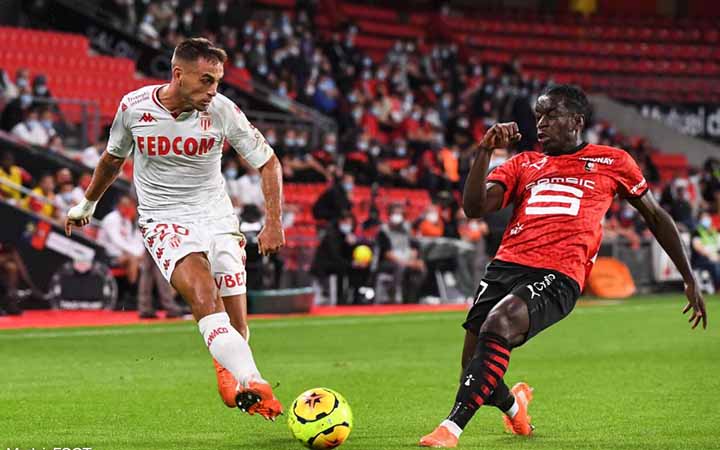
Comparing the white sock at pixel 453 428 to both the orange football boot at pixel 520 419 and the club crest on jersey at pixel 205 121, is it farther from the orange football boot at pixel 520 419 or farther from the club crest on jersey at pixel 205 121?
the club crest on jersey at pixel 205 121

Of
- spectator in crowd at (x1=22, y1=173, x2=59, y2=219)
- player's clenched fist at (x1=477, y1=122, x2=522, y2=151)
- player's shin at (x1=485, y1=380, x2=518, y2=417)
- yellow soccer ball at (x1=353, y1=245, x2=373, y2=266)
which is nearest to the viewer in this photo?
player's clenched fist at (x1=477, y1=122, x2=522, y2=151)

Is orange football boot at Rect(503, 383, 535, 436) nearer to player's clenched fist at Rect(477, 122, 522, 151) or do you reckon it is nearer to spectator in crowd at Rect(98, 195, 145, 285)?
player's clenched fist at Rect(477, 122, 522, 151)

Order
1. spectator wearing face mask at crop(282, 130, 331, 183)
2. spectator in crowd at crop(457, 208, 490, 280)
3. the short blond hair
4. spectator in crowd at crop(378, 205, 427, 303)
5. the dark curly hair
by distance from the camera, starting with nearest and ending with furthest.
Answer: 1. the dark curly hair
2. the short blond hair
3. spectator in crowd at crop(378, 205, 427, 303)
4. spectator in crowd at crop(457, 208, 490, 280)
5. spectator wearing face mask at crop(282, 130, 331, 183)

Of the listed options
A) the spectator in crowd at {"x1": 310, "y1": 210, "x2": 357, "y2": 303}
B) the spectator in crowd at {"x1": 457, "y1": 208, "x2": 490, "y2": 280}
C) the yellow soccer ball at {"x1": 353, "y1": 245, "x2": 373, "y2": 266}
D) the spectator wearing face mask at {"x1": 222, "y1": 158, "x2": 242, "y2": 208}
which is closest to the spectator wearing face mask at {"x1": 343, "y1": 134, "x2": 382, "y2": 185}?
the spectator in crowd at {"x1": 457, "y1": 208, "x2": 490, "y2": 280}

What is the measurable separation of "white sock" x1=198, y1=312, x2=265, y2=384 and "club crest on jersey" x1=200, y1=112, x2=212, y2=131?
1.10m

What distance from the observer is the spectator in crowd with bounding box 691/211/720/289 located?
25828 mm

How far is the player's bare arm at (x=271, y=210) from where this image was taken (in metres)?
7.07

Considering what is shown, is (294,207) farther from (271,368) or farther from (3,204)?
(271,368)

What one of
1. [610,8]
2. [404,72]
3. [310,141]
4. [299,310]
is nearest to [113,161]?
[299,310]

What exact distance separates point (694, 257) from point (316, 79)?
366 inches

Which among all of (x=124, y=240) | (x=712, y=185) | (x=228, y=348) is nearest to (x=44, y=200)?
(x=124, y=240)

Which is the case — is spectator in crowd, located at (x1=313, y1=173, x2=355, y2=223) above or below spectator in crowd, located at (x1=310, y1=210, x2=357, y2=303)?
above

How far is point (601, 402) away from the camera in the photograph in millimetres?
9031

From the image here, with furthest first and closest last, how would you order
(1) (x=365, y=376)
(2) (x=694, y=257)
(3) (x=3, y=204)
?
(2) (x=694, y=257), (3) (x=3, y=204), (1) (x=365, y=376)
